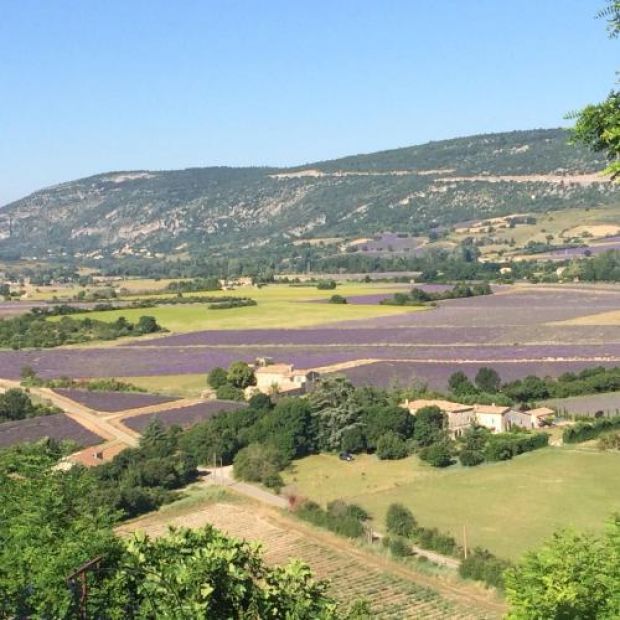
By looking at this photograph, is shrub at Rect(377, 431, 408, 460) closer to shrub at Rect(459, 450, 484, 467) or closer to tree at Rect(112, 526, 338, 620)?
shrub at Rect(459, 450, 484, 467)

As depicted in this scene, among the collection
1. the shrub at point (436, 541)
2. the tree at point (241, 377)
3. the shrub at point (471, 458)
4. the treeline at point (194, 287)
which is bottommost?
the shrub at point (471, 458)

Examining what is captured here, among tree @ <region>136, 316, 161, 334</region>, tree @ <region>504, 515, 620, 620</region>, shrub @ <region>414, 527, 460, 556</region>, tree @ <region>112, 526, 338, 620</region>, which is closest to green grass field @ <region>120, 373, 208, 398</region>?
tree @ <region>136, 316, 161, 334</region>

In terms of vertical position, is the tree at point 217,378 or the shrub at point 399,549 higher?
the tree at point 217,378

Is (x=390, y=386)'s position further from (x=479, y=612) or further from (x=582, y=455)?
(x=479, y=612)


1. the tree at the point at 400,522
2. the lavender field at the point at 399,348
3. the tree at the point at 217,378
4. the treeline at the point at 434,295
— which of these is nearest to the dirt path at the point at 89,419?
the lavender field at the point at 399,348

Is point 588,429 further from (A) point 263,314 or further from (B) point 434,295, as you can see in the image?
(B) point 434,295

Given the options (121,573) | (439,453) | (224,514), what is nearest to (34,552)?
(121,573)

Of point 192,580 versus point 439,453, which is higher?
point 192,580

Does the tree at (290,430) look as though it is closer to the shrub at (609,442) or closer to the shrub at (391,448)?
the shrub at (391,448)
